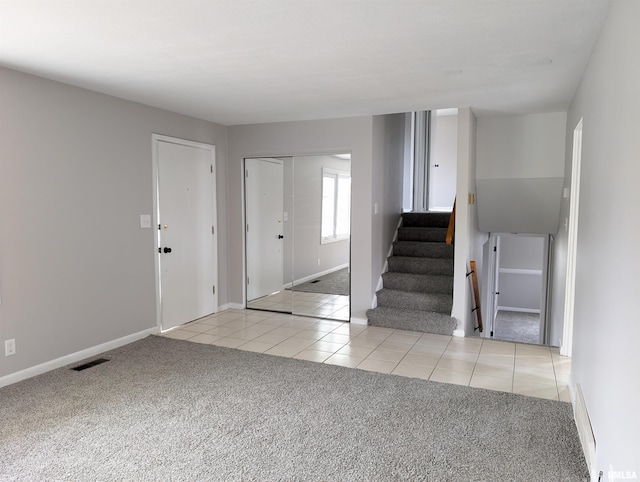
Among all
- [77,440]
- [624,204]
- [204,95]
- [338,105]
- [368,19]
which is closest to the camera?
[624,204]

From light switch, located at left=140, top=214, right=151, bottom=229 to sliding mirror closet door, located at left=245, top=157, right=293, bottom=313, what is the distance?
146 centimetres

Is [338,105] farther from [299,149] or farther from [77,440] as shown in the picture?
[77,440]

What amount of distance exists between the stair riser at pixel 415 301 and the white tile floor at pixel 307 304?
471 millimetres

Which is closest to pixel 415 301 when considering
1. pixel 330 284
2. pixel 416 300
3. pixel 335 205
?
pixel 416 300

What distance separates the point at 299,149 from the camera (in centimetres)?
528

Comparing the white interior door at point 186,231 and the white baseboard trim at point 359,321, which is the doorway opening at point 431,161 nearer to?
the white baseboard trim at point 359,321

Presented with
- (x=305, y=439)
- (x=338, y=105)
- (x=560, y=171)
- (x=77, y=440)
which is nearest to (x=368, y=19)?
(x=338, y=105)

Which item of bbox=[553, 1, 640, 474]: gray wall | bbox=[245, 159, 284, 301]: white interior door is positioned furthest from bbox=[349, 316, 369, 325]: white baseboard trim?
bbox=[553, 1, 640, 474]: gray wall

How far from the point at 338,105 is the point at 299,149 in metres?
1.01

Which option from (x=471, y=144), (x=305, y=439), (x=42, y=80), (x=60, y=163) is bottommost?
(x=305, y=439)

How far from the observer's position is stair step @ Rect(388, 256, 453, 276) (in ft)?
17.9

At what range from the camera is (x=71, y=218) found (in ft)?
12.2

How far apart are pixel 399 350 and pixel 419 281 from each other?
4.26 feet

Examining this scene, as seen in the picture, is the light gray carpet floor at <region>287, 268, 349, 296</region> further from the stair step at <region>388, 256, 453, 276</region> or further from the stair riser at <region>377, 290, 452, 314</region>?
the stair step at <region>388, 256, 453, 276</region>
